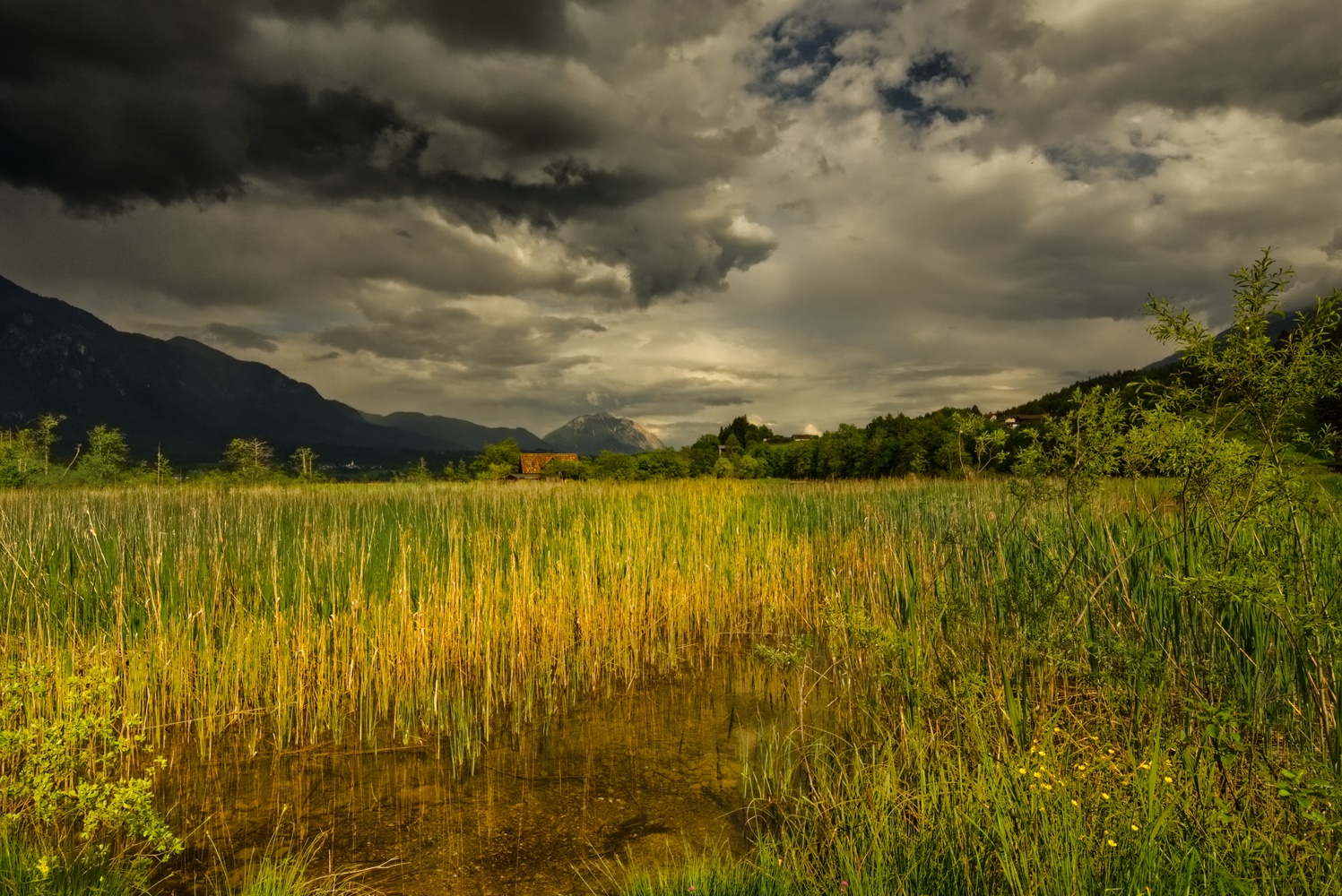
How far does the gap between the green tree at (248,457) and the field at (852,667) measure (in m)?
18.1

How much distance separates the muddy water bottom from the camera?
3441 mm

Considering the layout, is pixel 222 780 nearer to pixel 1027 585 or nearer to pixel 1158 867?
pixel 1158 867

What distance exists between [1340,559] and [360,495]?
716 inches

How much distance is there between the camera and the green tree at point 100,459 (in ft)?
76.5

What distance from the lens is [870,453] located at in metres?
50.8

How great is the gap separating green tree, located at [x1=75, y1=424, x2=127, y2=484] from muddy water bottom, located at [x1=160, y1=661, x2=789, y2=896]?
2504cm

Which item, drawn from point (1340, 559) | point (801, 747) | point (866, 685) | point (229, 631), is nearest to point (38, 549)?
point (229, 631)

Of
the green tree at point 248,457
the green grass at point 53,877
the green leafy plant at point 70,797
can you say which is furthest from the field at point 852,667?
the green tree at point 248,457

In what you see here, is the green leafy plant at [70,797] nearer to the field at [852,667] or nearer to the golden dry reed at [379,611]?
the field at [852,667]

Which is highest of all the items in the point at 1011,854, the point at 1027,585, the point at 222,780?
the point at 1027,585

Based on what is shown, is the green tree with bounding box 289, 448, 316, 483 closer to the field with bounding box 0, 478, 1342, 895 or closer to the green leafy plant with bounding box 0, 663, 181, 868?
the field with bounding box 0, 478, 1342, 895

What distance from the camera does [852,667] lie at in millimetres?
5859

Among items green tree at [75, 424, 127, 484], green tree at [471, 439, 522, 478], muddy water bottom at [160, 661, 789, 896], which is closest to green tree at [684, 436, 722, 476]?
green tree at [471, 439, 522, 478]

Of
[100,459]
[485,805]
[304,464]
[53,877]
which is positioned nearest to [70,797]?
[53,877]
